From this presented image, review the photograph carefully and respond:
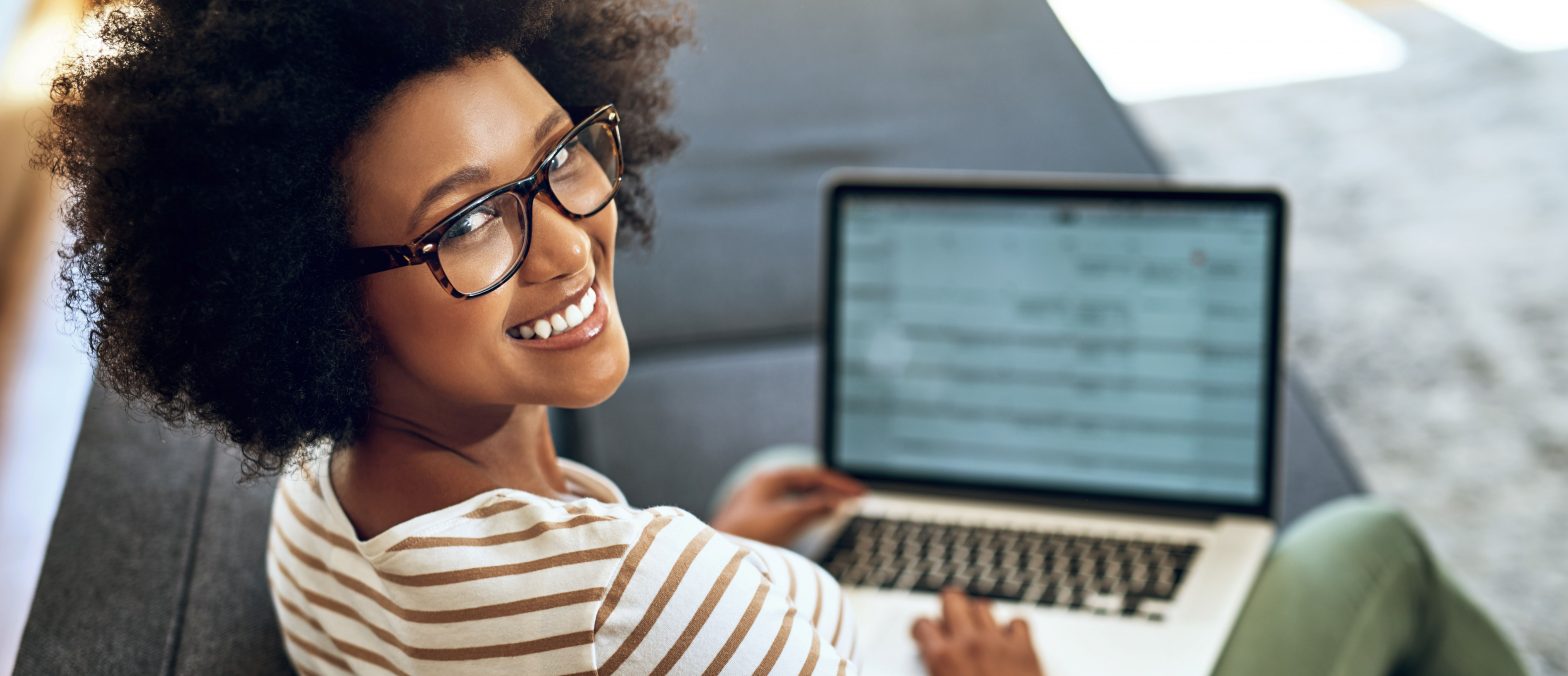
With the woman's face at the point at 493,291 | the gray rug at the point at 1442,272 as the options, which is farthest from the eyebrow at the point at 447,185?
the gray rug at the point at 1442,272

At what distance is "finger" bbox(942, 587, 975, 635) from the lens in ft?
2.67

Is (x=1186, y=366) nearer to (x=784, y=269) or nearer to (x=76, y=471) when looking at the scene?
(x=784, y=269)

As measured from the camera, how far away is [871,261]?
3.51 feet

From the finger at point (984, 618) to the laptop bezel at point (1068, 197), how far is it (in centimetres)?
23

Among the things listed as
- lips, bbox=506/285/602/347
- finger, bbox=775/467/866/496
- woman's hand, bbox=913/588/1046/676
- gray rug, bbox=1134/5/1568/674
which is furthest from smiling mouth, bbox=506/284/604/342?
gray rug, bbox=1134/5/1568/674

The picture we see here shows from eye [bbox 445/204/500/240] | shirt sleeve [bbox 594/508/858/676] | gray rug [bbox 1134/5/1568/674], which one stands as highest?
eye [bbox 445/204/500/240]

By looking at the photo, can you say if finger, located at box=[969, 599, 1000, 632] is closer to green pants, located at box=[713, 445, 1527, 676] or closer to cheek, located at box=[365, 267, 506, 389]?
green pants, located at box=[713, 445, 1527, 676]

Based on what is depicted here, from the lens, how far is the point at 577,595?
54cm

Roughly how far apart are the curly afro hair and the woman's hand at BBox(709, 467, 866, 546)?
45cm

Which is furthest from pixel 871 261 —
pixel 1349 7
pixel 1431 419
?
pixel 1349 7

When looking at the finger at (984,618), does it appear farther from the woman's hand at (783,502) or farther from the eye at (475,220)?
the eye at (475,220)

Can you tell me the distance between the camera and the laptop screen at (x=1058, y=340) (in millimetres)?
1017

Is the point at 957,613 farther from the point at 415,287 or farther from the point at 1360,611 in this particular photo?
the point at 415,287

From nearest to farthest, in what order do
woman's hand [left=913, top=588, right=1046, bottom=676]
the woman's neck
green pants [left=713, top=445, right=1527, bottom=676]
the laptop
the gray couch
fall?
the woman's neck < woman's hand [left=913, top=588, right=1046, bottom=676] < green pants [left=713, top=445, right=1527, bottom=676] < the laptop < the gray couch
